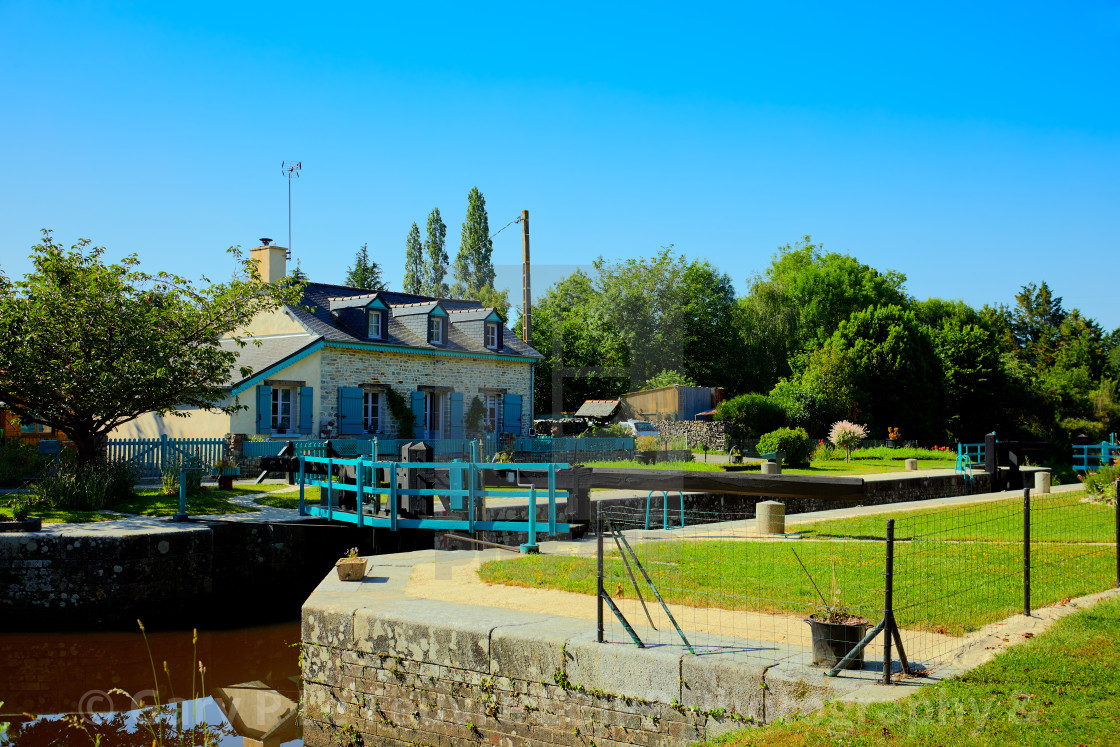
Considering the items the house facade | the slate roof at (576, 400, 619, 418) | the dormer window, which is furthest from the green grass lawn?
the slate roof at (576, 400, 619, 418)

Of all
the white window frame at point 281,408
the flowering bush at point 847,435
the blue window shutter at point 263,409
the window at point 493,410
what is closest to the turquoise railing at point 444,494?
the blue window shutter at point 263,409

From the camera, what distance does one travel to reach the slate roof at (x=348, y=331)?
2405 centimetres

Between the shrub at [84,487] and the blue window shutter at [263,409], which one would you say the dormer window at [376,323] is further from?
the shrub at [84,487]

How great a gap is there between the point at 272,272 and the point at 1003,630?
79.5 ft

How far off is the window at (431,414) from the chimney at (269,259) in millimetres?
6053

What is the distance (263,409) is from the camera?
22.2 metres

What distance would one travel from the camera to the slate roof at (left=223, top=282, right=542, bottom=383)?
78.9 ft

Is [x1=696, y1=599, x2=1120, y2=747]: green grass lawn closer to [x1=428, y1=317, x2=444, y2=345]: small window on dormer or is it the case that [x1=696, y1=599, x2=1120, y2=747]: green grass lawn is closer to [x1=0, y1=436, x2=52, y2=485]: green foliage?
[x1=0, y1=436, x2=52, y2=485]: green foliage

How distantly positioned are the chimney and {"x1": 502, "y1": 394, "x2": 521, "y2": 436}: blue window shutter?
844 cm

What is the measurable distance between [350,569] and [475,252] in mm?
50215

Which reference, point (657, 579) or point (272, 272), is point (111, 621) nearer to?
point (657, 579)

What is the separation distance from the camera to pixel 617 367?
38969mm

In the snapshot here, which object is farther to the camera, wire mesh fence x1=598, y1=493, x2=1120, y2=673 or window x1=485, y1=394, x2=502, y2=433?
window x1=485, y1=394, x2=502, y2=433

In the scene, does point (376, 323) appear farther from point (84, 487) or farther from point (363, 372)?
point (84, 487)
